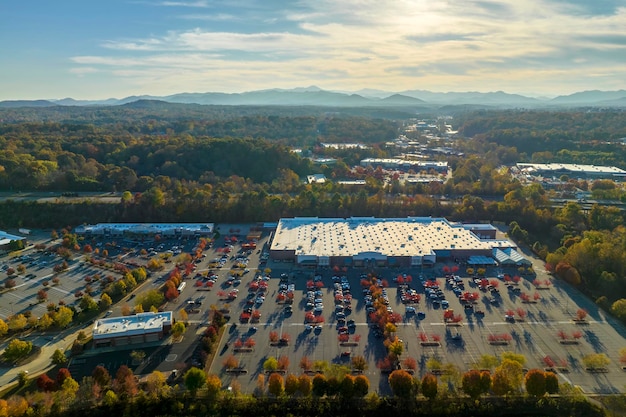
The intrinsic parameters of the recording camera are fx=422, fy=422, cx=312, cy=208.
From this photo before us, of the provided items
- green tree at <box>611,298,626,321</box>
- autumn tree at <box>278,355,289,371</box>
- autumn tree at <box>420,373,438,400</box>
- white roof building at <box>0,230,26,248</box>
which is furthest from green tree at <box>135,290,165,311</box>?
green tree at <box>611,298,626,321</box>

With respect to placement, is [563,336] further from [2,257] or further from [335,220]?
[2,257]

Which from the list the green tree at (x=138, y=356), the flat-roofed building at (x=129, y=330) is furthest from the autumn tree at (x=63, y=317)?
the green tree at (x=138, y=356)

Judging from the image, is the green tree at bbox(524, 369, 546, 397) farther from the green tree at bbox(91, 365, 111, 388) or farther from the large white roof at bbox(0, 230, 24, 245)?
the large white roof at bbox(0, 230, 24, 245)

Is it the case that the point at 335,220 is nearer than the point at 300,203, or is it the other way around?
the point at 335,220

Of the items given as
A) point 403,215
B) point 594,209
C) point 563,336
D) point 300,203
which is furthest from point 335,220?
point 594,209

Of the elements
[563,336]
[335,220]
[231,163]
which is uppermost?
[231,163]

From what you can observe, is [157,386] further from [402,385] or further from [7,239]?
[7,239]

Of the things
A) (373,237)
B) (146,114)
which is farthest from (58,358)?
(146,114)

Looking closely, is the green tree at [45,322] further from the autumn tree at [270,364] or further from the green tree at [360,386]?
the green tree at [360,386]
